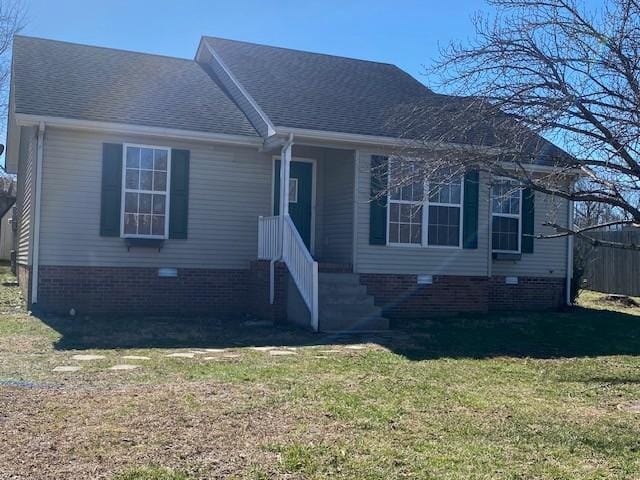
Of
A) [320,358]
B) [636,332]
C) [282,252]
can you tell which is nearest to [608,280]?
[636,332]

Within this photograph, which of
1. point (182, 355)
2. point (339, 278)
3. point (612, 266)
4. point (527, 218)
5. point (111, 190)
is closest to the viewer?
point (182, 355)

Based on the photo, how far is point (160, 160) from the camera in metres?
12.6

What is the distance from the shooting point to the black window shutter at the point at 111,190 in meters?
12.1

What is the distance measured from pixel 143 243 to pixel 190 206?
1.12 meters

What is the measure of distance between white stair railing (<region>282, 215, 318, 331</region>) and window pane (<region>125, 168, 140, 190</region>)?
2.85 metres

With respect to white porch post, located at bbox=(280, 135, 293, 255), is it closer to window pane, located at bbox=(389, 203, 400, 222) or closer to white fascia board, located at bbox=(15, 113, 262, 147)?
white fascia board, located at bbox=(15, 113, 262, 147)

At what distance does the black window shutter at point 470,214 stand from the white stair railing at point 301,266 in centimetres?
349

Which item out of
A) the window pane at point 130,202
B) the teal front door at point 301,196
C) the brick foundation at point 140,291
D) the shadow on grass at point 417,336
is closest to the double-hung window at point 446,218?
the shadow on grass at point 417,336

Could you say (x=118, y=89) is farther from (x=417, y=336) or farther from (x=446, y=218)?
(x=417, y=336)

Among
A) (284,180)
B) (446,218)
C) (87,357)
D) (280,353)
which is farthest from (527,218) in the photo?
(87,357)

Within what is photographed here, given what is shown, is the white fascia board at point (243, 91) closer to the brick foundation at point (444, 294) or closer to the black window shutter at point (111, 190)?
the black window shutter at point (111, 190)

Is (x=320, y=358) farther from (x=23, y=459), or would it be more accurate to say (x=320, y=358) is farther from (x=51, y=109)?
(x=51, y=109)

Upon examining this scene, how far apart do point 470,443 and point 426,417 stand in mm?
732

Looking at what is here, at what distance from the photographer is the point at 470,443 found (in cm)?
492
